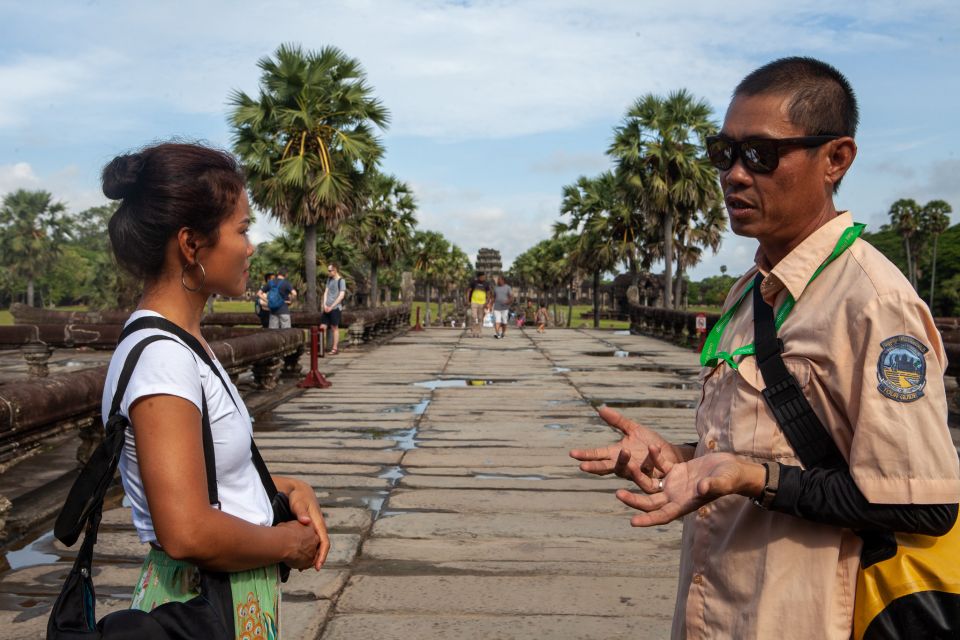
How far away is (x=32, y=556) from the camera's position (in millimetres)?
4547

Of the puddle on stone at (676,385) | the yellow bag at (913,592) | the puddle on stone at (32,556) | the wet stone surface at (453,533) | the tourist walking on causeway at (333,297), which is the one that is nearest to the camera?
the yellow bag at (913,592)

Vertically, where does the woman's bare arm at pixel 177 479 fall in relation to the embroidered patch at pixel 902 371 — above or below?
below

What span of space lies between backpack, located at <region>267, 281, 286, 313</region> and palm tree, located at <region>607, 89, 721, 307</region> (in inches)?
723

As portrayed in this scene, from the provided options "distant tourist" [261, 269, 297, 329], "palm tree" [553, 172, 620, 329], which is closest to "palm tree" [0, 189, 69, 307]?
"palm tree" [553, 172, 620, 329]

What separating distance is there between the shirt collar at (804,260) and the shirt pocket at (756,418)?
0.17 m

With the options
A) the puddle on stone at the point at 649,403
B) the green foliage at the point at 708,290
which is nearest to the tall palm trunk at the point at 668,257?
the puddle on stone at the point at 649,403

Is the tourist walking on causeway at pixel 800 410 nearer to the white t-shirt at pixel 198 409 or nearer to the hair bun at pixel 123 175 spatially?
the white t-shirt at pixel 198 409

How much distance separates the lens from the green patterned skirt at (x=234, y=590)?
72.3 inches

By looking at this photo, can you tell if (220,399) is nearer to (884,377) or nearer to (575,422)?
(884,377)

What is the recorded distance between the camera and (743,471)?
1646mm

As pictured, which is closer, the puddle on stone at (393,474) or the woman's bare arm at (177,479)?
the woman's bare arm at (177,479)

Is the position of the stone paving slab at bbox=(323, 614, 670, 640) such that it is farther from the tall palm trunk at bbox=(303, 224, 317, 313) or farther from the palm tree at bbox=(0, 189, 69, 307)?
the palm tree at bbox=(0, 189, 69, 307)

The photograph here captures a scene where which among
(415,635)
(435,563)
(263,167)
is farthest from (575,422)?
(263,167)

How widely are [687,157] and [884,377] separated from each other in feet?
100
